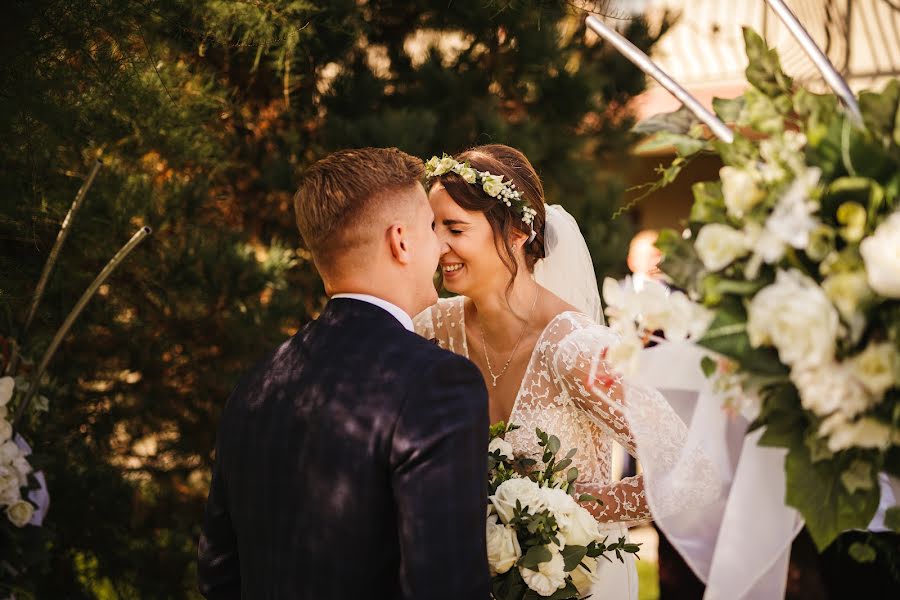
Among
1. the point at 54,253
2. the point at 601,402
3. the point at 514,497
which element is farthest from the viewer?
the point at 54,253

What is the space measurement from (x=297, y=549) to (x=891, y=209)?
119cm

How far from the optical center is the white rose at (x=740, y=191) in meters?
1.17

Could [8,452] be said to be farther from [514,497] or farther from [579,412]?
[579,412]

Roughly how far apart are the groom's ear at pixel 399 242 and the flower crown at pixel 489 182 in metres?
0.90

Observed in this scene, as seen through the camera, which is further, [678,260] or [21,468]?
[21,468]

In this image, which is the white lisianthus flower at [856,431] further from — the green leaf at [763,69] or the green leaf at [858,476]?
the green leaf at [763,69]

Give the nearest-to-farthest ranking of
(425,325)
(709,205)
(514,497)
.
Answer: (709,205) < (514,497) < (425,325)

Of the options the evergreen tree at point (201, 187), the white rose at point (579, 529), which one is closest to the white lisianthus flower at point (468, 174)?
the evergreen tree at point (201, 187)

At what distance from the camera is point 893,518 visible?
4.01 ft

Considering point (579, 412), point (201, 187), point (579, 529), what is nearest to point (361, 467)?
point (579, 529)

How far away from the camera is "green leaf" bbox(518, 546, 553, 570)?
1829mm

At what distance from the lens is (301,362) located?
172cm

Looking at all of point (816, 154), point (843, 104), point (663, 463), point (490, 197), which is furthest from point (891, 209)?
point (490, 197)

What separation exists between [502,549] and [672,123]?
3.17 ft
